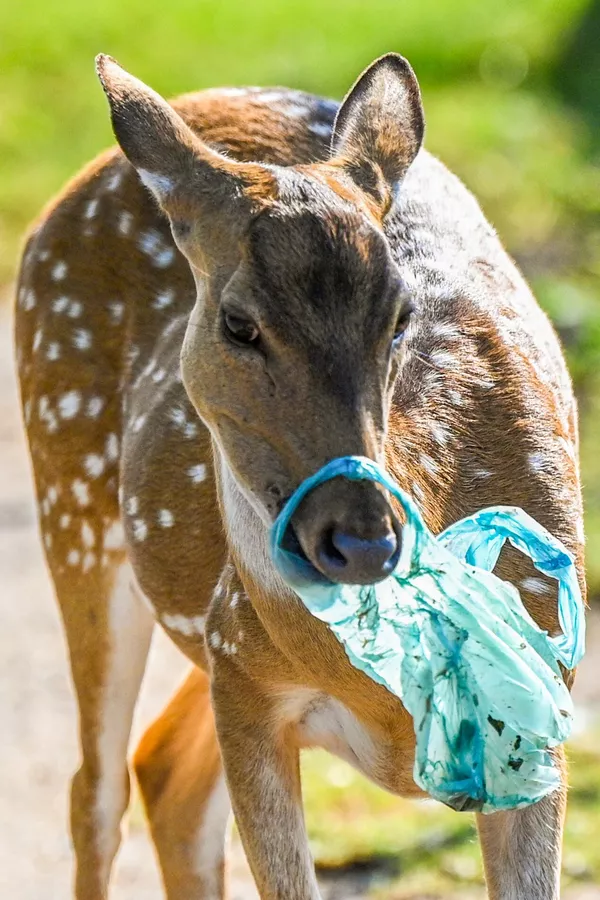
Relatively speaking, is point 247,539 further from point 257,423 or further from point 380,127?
point 380,127

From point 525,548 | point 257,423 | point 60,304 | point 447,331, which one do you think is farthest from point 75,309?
point 525,548

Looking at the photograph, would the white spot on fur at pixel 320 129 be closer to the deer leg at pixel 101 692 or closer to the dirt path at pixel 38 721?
the deer leg at pixel 101 692

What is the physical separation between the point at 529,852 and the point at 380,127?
1.46 m

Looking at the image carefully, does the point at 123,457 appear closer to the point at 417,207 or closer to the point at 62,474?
the point at 62,474

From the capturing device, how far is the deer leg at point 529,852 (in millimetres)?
3357

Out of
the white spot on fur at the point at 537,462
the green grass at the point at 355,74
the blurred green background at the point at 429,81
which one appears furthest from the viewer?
the green grass at the point at 355,74

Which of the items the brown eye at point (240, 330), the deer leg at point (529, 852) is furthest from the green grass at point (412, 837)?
the brown eye at point (240, 330)

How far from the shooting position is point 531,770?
2.96 m

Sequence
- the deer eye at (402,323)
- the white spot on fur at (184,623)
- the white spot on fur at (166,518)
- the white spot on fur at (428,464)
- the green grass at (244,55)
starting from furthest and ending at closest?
the green grass at (244,55), the white spot on fur at (166,518), the white spot on fur at (184,623), the white spot on fur at (428,464), the deer eye at (402,323)

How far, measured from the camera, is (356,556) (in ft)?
8.73

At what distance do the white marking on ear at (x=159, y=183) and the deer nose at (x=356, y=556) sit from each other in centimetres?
85

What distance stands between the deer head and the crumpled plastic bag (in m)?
0.18

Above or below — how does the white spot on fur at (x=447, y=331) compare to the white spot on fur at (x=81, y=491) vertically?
above

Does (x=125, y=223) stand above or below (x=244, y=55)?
below
